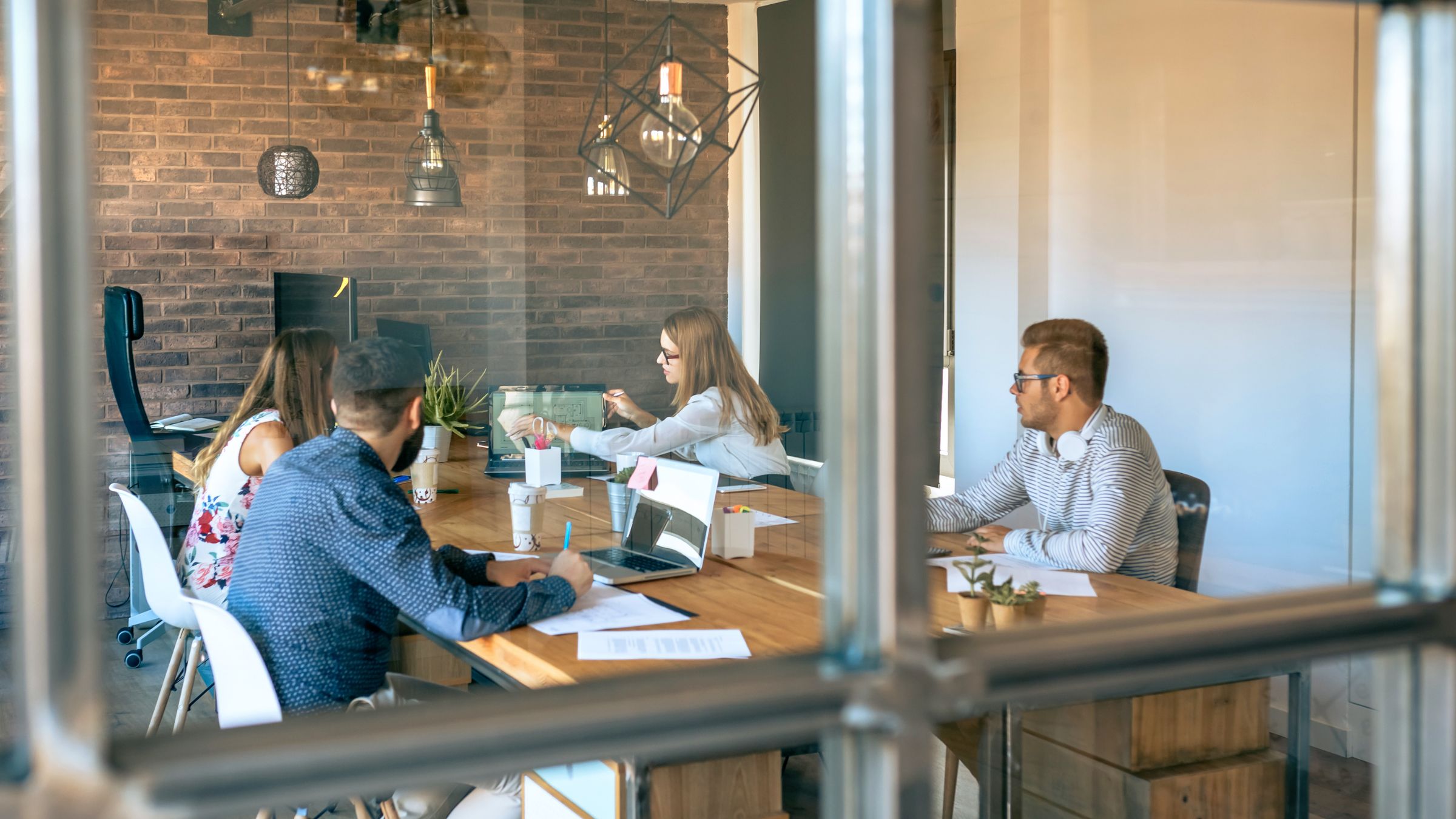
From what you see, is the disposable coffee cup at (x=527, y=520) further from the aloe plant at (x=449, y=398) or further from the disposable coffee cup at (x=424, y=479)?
the aloe plant at (x=449, y=398)

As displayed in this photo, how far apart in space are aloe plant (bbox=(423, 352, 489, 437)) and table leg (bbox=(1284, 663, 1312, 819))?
116 inches

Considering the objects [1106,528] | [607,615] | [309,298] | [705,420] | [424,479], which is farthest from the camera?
[309,298]

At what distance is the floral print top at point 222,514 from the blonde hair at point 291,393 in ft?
0.11

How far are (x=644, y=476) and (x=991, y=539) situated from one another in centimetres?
81

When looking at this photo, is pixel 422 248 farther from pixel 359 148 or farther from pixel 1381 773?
pixel 1381 773

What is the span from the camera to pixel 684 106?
5004 mm

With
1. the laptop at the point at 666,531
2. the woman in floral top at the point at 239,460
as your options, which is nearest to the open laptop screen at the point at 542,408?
the woman in floral top at the point at 239,460

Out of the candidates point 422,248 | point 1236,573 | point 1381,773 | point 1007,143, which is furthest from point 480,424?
point 1381,773

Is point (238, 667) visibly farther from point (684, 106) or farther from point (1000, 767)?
point (684, 106)

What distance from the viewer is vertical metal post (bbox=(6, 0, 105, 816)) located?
1.38 feet

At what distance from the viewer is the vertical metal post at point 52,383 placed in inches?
16.6

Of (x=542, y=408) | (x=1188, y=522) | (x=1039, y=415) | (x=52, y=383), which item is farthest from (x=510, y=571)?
(x=542, y=408)

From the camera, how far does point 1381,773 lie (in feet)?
2.42

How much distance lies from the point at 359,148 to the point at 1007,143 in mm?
2692
